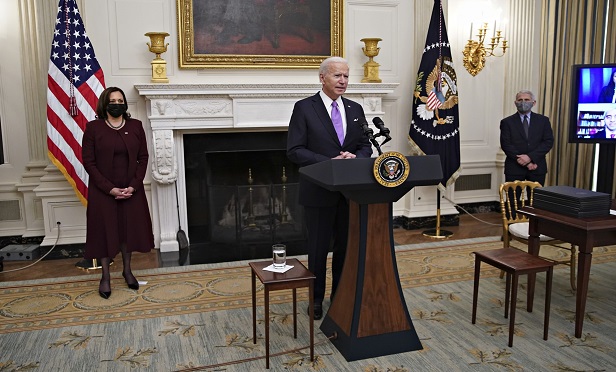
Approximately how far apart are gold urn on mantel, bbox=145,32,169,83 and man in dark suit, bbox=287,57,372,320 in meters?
2.31

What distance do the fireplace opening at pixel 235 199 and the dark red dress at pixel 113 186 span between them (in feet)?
4.60

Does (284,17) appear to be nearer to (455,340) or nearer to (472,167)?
(472,167)

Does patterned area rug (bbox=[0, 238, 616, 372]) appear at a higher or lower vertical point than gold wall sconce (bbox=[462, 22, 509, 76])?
lower

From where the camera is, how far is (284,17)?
582 centimetres

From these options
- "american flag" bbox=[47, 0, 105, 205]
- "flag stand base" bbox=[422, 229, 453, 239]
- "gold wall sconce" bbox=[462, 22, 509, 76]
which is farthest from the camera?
"gold wall sconce" bbox=[462, 22, 509, 76]

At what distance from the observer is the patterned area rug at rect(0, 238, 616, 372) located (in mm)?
3070

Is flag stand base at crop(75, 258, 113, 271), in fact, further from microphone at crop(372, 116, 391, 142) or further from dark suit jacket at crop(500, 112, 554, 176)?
dark suit jacket at crop(500, 112, 554, 176)

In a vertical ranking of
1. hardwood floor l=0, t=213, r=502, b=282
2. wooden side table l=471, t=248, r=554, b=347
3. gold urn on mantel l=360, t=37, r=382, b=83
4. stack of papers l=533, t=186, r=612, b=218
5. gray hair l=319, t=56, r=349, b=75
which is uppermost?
gold urn on mantel l=360, t=37, r=382, b=83

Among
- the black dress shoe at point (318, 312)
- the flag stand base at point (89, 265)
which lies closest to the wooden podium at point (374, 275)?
the black dress shoe at point (318, 312)

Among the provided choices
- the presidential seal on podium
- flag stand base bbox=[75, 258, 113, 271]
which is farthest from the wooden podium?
flag stand base bbox=[75, 258, 113, 271]

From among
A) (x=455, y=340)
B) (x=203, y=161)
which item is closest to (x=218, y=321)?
(x=455, y=340)

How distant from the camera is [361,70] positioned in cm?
617

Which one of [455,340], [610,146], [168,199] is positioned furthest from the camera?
[610,146]

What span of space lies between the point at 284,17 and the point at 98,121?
2.52m
